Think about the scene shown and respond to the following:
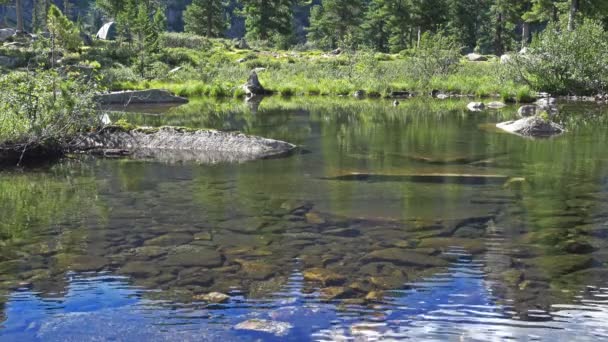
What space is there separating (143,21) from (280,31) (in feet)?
109

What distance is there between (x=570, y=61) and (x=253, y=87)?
71.4ft

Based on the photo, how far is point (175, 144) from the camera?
18141 mm

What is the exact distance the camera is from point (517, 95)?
40.6 metres

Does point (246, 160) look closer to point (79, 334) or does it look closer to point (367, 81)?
point (79, 334)

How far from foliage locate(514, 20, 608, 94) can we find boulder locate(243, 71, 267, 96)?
18373mm

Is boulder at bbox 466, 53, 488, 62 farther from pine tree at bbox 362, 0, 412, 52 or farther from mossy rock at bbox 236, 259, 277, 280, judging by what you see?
mossy rock at bbox 236, 259, 277, 280

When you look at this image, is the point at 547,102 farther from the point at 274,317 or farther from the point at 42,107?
the point at 274,317

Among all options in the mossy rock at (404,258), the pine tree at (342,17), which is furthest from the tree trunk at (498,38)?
the mossy rock at (404,258)

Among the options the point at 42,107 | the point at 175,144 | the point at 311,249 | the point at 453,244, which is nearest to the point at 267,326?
the point at 311,249

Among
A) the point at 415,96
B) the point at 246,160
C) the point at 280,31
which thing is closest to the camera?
the point at 246,160

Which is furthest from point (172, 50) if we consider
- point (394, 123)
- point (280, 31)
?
point (394, 123)

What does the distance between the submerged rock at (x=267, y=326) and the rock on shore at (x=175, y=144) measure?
35.9ft

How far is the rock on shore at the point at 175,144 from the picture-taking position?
17422 mm

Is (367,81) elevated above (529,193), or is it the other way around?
(367,81)
